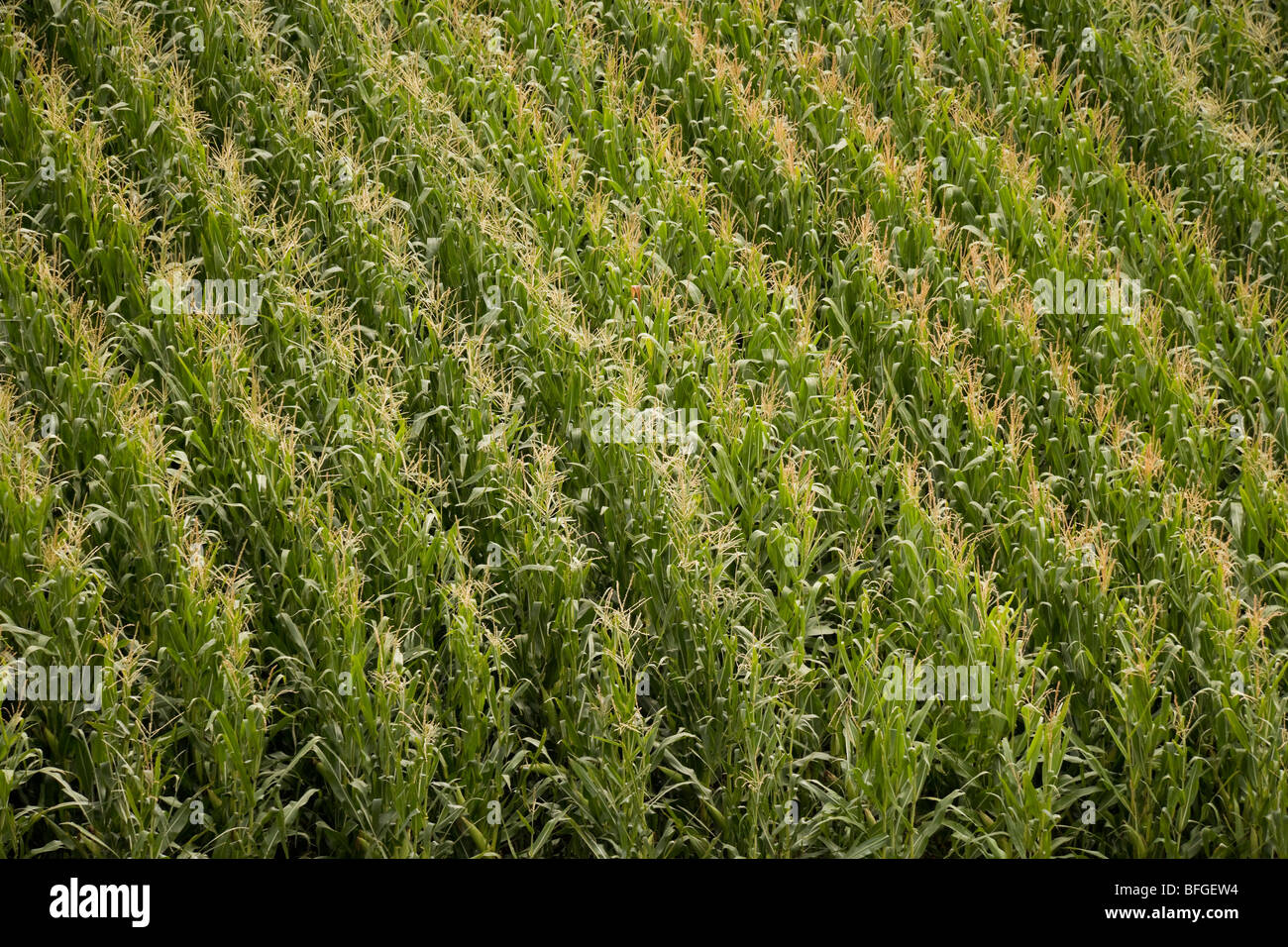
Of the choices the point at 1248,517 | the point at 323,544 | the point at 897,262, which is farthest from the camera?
the point at 897,262

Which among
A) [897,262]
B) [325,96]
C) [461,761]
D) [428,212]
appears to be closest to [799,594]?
[461,761]

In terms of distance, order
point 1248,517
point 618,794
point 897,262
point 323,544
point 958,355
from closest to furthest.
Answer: point 618,794, point 323,544, point 1248,517, point 958,355, point 897,262

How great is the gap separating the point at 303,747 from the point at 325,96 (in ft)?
18.4

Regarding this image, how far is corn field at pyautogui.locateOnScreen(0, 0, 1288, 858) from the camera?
4.77 m

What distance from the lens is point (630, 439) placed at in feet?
19.1

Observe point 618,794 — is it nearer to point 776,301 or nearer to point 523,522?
point 523,522

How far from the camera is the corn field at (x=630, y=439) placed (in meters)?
4.77

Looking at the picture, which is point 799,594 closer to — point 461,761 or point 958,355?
point 461,761

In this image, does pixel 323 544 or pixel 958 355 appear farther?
pixel 958 355

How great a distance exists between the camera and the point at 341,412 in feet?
19.7

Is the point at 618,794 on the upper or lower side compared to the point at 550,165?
lower

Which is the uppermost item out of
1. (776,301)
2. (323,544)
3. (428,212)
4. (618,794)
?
(428,212)

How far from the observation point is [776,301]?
23.7 ft

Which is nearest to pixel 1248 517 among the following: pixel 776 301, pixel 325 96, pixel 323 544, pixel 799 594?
pixel 799 594
